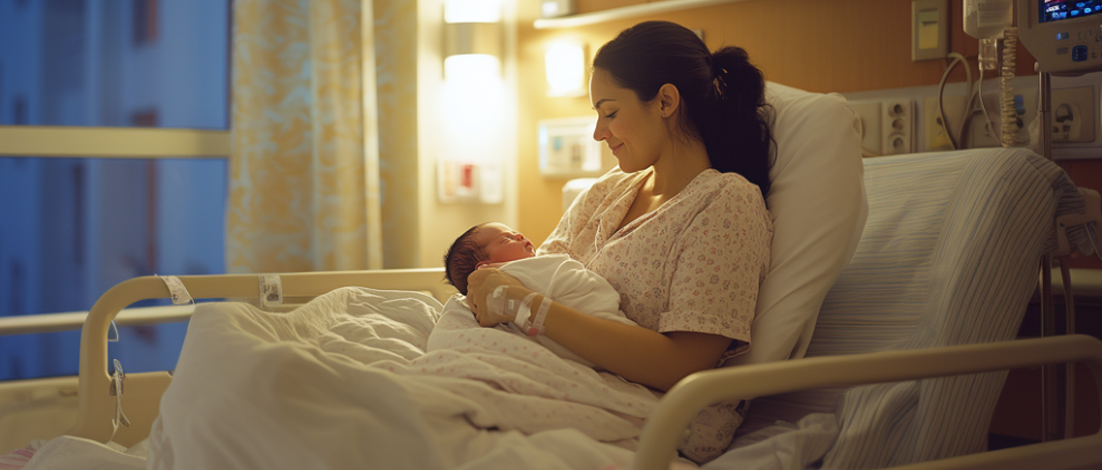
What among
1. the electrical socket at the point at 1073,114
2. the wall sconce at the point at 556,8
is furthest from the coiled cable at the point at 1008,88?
the wall sconce at the point at 556,8

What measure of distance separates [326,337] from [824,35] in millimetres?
→ 1613

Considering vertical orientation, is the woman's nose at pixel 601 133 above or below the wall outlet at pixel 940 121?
below

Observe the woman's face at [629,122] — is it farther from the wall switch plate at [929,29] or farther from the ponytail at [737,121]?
the wall switch plate at [929,29]

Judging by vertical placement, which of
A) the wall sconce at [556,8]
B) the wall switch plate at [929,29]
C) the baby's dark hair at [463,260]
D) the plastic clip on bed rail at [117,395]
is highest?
the wall sconce at [556,8]

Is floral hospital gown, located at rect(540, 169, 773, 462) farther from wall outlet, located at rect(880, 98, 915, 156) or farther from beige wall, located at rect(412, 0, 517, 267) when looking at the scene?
beige wall, located at rect(412, 0, 517, 267)

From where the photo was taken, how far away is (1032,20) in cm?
145

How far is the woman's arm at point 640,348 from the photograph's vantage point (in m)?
1.15

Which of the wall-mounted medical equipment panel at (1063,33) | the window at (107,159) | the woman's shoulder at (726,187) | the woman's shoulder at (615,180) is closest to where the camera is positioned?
the woman's shoulder at (726,187)

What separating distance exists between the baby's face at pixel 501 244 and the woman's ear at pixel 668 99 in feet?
1.28

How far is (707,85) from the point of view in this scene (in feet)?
4.63

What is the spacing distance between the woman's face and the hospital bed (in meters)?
Answer: 0.24

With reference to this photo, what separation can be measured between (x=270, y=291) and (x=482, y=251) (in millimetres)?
489

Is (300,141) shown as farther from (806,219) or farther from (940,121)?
(940,121)

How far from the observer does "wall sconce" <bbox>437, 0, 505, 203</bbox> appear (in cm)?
267
